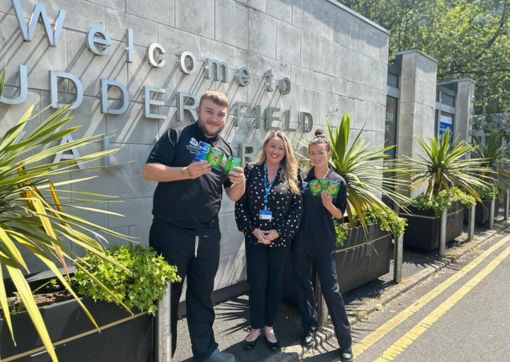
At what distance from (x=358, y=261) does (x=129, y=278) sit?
9.60 ft

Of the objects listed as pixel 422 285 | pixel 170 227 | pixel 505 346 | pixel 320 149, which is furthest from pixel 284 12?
pixel 505 346

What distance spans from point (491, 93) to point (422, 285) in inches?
477

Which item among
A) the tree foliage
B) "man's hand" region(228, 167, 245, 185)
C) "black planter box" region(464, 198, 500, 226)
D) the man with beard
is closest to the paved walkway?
the man with beard

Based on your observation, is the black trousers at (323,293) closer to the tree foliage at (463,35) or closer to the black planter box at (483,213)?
the black planter box at (483,213)

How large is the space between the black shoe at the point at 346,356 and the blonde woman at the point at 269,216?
0.59 metres

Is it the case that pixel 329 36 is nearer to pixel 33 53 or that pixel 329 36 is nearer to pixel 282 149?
pixel 282 149

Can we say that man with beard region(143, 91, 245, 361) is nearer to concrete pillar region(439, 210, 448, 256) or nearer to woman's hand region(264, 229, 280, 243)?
woman's hand region(264, 229, 280, 243)

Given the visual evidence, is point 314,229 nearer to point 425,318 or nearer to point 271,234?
point 271,234

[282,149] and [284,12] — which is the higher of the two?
[284,12]

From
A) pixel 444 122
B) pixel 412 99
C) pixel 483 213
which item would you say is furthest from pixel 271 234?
pixel 444 122

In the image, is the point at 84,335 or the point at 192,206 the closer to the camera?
the point at 84,335

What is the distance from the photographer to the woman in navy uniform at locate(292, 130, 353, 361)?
346cm

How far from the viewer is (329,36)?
623cm

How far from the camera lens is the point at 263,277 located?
3340mm
